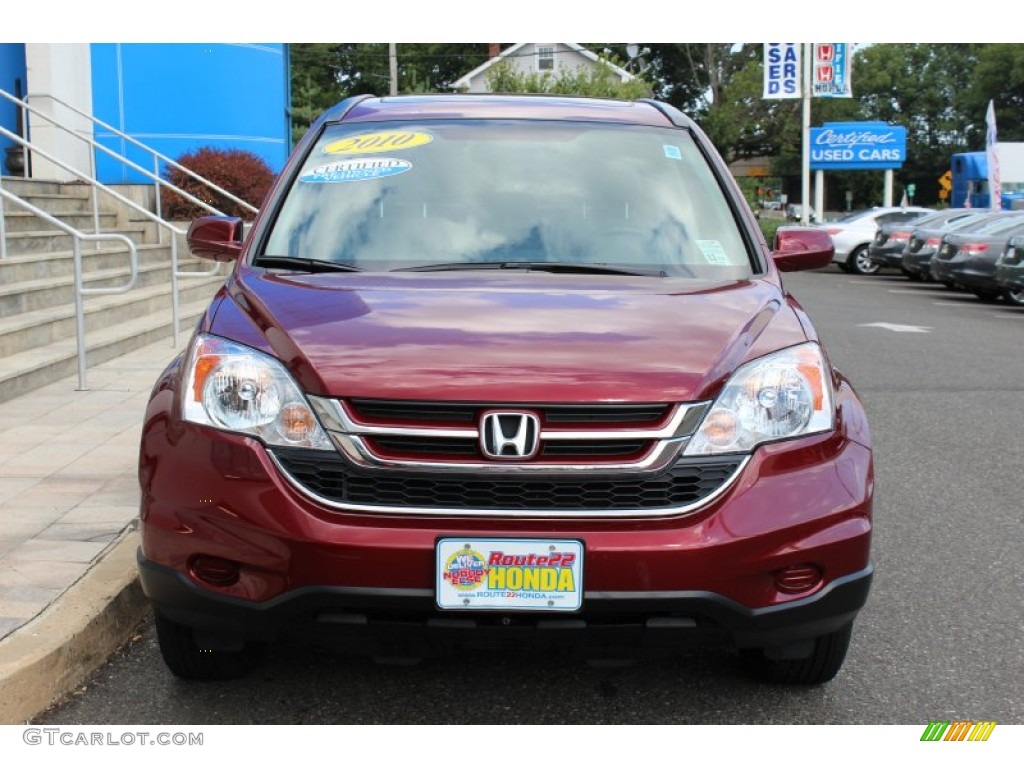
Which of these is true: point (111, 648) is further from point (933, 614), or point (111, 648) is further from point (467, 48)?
point (467, 48)

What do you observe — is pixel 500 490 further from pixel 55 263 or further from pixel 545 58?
pixel 545 58

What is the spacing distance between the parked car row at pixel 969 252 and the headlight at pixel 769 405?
16.2m

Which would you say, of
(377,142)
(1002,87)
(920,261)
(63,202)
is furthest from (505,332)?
(1002,87)

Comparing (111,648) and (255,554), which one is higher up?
(255,554)

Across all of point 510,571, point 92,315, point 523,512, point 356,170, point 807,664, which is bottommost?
point 807,664

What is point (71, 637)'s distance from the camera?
11.9 ft

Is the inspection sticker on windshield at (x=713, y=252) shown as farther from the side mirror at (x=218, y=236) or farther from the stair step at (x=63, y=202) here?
the stair step at (x=63, y=202)

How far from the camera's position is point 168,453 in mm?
3146

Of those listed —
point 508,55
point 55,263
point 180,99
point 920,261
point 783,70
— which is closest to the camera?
point 55,263

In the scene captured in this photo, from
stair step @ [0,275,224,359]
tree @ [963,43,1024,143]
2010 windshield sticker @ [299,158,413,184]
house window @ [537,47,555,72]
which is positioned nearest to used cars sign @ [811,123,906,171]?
house window @ [537,47,555,72]

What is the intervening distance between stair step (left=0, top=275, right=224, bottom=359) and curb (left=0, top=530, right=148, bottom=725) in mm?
4611

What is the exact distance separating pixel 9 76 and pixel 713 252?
46.2 ft
